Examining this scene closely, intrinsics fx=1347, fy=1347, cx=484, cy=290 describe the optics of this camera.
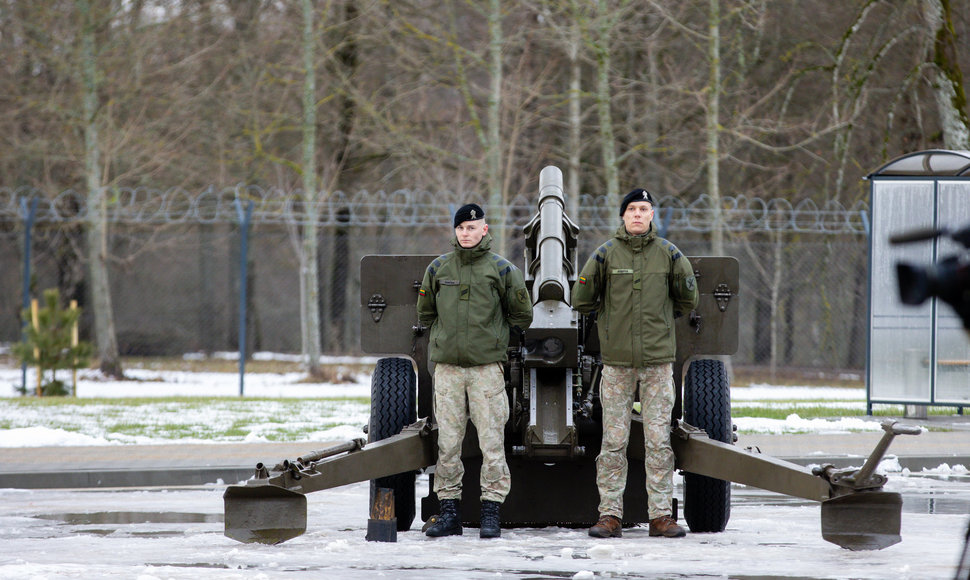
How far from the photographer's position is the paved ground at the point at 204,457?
32.6 feet

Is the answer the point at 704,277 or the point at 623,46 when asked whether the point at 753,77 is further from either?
the point at 704,277

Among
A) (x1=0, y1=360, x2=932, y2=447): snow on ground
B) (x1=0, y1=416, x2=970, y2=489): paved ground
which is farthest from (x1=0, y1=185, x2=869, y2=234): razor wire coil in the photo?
(x1=0, y1=416, x2=970, y2=489): paved ground

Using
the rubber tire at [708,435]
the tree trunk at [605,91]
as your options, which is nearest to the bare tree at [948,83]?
the tree trunk at [605,91]

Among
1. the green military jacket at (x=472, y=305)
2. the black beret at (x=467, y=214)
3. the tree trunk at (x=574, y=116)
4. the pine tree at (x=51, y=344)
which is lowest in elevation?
the pine tree at (x=51, y=344)

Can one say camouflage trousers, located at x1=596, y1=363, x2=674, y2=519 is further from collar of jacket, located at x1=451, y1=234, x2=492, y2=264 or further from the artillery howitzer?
collar of jacket, located at x1=451, y1=234, x2=492, y2=264

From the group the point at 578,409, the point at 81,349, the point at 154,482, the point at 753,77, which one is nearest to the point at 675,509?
the point at 578,409

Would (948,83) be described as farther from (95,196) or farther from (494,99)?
(95,196)

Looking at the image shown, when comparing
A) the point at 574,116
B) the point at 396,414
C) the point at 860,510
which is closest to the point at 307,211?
the point at 574,116

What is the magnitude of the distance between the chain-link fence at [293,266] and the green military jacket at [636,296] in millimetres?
11017

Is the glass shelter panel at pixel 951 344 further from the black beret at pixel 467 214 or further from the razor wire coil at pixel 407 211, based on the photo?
the black beret at pixel 467 214

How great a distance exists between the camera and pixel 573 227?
745 centimetres

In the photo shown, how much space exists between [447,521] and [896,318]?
7879mm

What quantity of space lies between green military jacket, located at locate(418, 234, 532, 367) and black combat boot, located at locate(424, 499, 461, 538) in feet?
2.48

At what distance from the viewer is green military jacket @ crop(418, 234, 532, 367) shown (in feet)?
23.0
